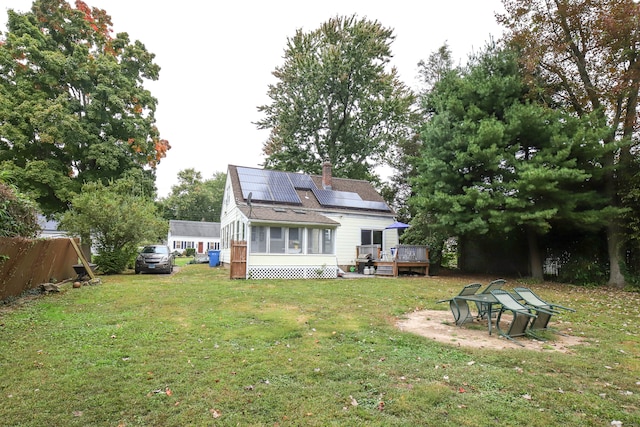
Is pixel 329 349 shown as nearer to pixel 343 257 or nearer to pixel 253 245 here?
pixel 253 245

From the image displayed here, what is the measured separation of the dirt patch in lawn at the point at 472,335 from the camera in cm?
519

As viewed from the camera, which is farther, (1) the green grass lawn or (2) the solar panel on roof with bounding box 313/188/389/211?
(2) the solar panel on roof with bounding box 313/188/389/211

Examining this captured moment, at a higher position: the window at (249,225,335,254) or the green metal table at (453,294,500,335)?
the window at (249,225,335,254)

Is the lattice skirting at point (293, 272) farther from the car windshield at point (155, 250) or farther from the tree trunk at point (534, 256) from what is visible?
the tree trunk at point (534, 256)

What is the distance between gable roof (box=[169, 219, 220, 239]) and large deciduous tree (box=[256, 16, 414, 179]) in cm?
2252

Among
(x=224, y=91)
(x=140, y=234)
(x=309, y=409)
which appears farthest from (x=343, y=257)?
(x=309, y=409)

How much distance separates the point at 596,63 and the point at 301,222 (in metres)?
12.8

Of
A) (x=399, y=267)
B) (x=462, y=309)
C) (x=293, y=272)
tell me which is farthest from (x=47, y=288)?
(x=399, y=267)

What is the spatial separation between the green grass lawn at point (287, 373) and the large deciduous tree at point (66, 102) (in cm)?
1290

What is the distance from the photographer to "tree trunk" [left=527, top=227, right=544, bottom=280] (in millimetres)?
14891

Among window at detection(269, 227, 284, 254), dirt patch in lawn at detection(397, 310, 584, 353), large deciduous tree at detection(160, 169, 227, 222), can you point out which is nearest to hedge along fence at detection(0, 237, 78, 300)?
window at detection(269, 227, 284, 254)

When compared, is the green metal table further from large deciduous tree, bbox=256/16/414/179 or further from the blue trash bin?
large deciduous tree, bbox=256/16/414/179

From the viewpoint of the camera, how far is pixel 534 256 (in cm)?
1511

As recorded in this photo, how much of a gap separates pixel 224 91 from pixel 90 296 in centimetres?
1481
